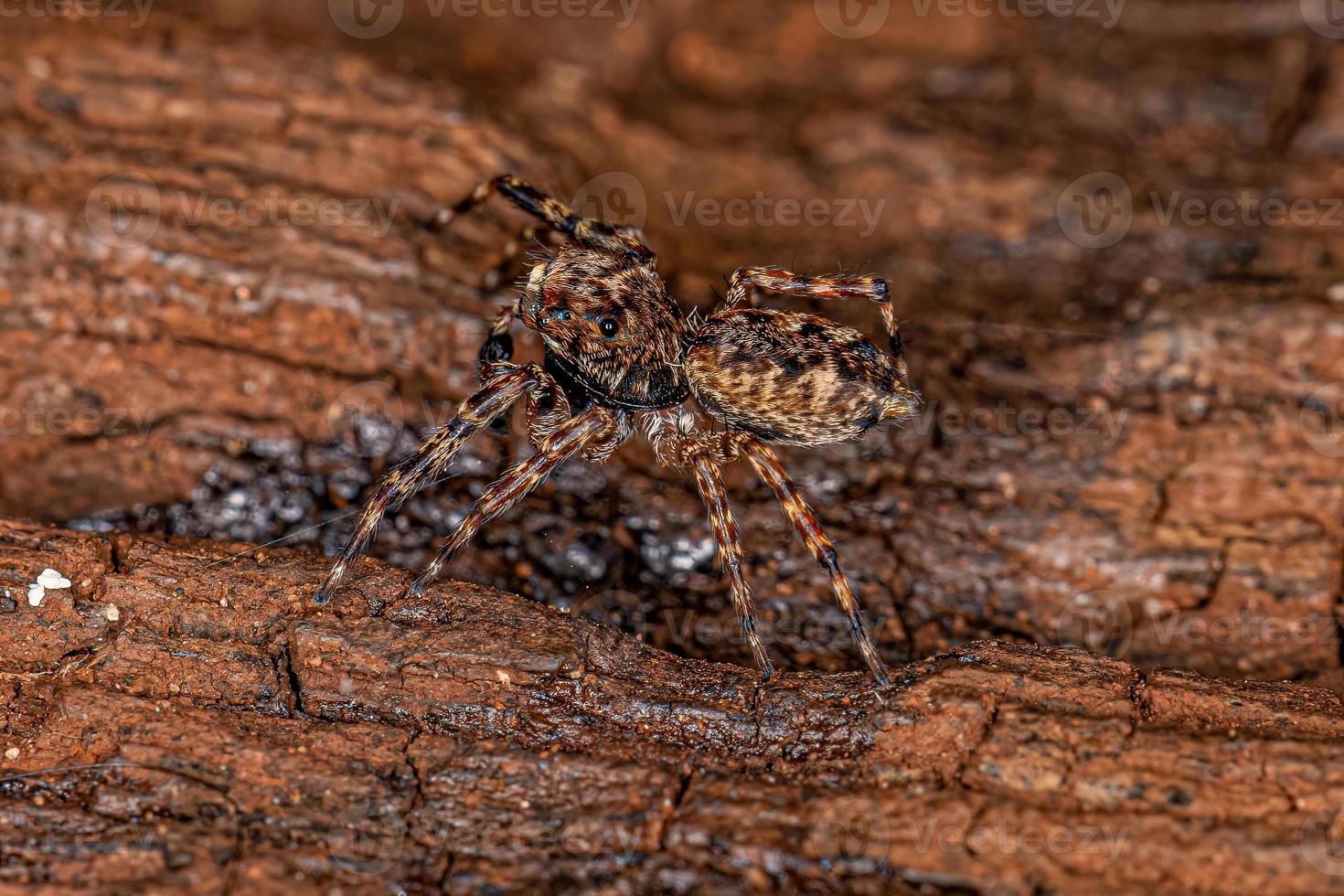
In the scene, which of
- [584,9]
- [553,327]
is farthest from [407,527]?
[584,9]

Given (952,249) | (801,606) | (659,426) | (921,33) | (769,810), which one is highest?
(921,33)

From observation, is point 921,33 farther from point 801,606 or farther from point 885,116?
point 801,606

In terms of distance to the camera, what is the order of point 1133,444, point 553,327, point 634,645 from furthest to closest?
point 1133,444
point 553,327
point 634,645

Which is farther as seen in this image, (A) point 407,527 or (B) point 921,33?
(B) point 921,33
